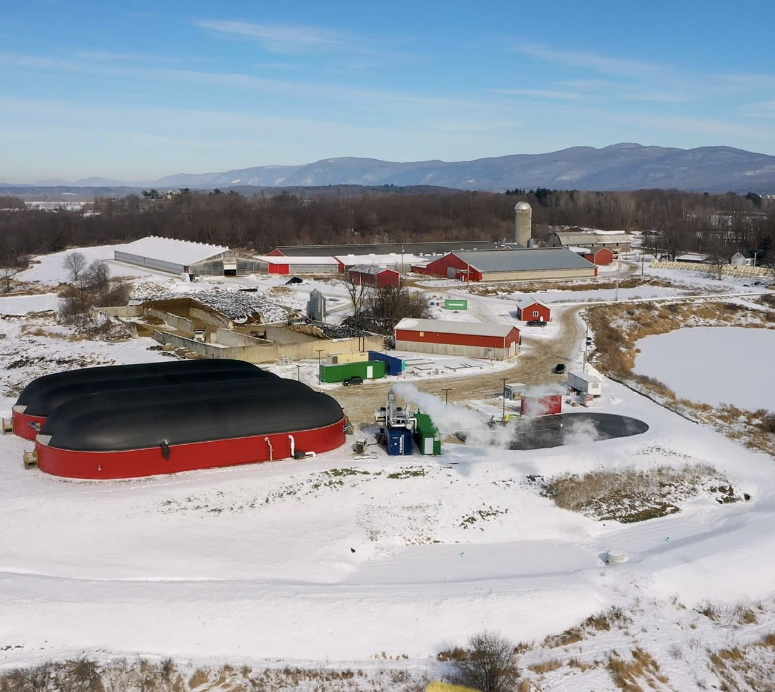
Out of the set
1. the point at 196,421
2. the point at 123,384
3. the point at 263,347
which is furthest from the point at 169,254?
the point at 196,421

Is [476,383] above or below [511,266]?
below

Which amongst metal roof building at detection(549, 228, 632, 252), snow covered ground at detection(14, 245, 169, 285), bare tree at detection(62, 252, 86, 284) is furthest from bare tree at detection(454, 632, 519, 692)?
metal roof building at detection(549, 228, 632, 252)

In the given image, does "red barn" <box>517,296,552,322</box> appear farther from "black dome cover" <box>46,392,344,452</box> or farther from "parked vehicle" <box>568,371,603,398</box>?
"black dome cover" <box>46,392,344,452</box>

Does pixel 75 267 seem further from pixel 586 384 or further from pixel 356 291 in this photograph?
pixel 586 384

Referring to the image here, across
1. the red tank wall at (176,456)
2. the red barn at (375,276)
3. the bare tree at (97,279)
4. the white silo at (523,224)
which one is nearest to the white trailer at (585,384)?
the red tank wall at (176,456)

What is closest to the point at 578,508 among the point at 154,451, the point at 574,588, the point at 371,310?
the point at 574,588

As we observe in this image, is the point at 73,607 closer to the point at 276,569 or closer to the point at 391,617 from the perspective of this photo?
the point at 276,569
